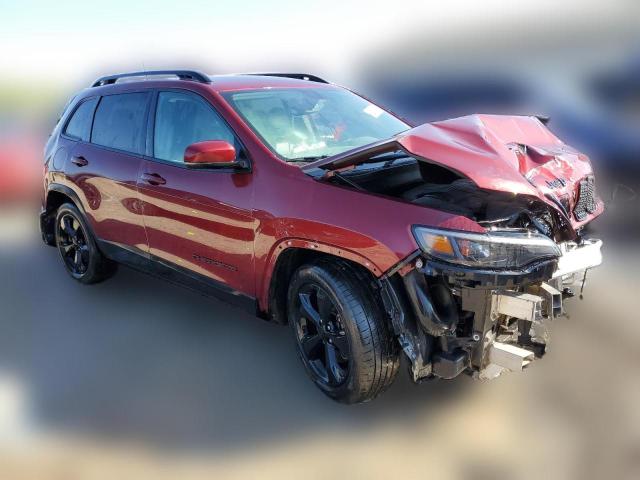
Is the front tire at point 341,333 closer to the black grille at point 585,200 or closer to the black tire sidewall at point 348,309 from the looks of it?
the black tire sidewall at point 348,309

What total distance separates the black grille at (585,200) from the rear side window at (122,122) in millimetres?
2969

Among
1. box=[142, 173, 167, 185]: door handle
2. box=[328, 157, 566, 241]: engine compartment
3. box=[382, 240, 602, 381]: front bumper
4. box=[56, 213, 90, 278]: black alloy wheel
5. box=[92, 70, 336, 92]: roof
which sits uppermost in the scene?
box=[92, 70, 336, 92]: roof

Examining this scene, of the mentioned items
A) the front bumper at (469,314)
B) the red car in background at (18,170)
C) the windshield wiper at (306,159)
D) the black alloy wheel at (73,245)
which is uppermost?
the windshield wiper at (306,159)

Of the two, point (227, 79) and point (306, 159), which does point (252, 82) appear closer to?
point (227, 79)

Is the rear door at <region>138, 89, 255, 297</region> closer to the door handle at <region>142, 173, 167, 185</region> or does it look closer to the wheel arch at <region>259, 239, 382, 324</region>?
the door handle at <region>142, 173, 167, 185</region>

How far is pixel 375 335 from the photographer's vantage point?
2928 millimetres

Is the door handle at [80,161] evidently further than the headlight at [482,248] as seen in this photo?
Yes

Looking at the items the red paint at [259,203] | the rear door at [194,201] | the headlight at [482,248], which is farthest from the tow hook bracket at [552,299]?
the rear door at [194,201]

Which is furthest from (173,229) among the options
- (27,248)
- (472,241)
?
(27,248)

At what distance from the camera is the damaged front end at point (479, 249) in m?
2.63

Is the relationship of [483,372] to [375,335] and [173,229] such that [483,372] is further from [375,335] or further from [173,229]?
[173,229]

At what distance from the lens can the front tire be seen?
2.94 m

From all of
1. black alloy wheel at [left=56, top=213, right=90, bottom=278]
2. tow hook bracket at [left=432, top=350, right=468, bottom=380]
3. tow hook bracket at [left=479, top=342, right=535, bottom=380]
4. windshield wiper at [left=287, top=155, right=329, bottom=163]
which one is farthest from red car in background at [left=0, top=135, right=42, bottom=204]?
tow hook bracket at [left=479, top=342, right=535, bottom=380]

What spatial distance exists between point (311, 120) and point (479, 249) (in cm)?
177
